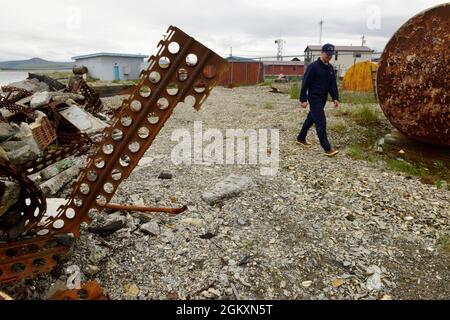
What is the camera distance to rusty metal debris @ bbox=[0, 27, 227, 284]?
7.86 feet

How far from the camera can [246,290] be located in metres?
2.73

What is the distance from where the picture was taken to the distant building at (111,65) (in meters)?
33.6

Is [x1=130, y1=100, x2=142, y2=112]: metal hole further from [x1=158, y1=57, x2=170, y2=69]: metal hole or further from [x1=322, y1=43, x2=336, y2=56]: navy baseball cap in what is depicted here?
[x1=322, y1=43, x2=336, y2=56]: navy baseball cap

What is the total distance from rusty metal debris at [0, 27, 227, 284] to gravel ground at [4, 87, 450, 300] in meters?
0.25

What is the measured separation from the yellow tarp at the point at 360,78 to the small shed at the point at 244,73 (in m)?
9.18

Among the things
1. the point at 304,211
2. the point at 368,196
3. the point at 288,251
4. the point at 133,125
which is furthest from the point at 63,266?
the point at 368,196

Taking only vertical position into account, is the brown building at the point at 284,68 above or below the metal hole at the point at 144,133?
above

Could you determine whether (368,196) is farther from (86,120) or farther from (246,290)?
(86,120)

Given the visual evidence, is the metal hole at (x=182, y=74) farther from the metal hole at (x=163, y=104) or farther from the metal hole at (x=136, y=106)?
the metal hole at (x=136, y=106)

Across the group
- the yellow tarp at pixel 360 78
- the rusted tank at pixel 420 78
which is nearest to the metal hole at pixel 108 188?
the rusted tank at pixel 420 78

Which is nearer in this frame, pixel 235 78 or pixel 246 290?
pixel 246 290

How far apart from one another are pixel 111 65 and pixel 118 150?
3412 centimetres

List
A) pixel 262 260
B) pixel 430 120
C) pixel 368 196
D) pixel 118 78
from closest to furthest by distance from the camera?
pixel 262 260, pixel 368 196, pixel 430 120, pixel 118 78
